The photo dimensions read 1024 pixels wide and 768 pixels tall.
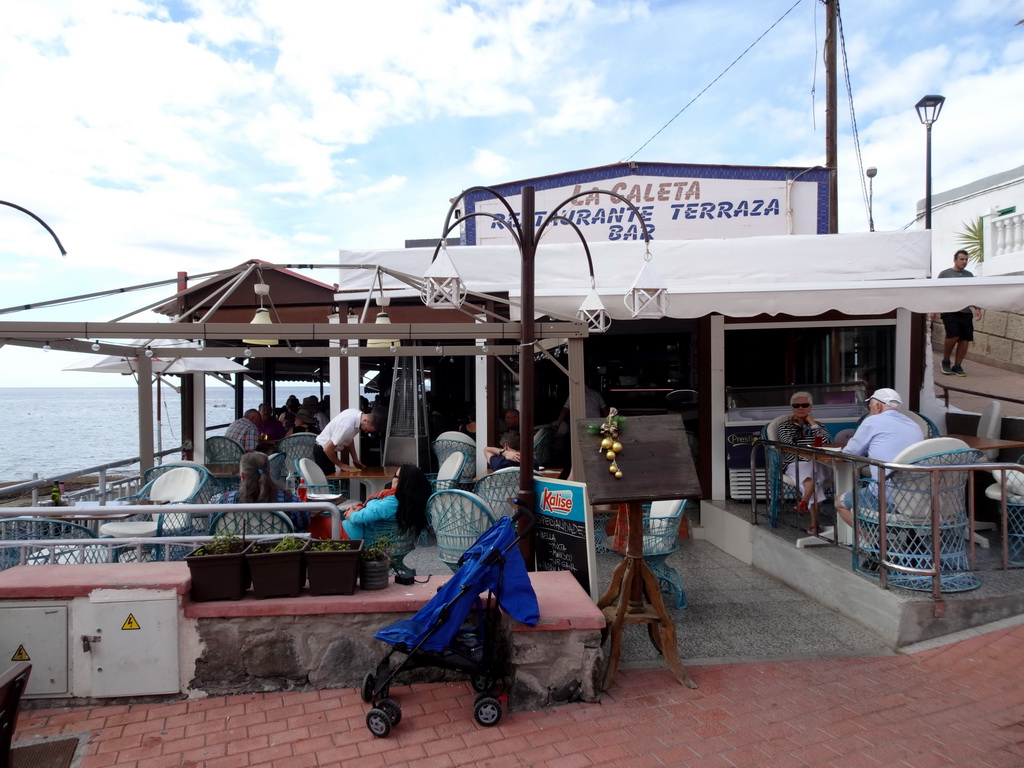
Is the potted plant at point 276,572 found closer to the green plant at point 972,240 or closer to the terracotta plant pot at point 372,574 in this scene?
the terracotta plant pot at point 372,574

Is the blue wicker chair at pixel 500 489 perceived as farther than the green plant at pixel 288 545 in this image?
Yes

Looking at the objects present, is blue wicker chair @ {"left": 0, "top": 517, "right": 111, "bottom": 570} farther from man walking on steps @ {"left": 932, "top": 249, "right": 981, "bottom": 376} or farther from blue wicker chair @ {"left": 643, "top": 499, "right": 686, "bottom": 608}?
man walking on steps @ {"left": 932, "top": 249, "right": 981, "bottom": 376}

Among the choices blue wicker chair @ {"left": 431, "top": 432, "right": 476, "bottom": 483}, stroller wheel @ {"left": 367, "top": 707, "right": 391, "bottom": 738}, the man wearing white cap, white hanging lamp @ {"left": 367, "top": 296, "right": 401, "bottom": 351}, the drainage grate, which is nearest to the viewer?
the drainage grate

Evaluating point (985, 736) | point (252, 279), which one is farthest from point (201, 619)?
point (252, 279)

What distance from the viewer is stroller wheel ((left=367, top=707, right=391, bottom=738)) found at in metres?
3.37

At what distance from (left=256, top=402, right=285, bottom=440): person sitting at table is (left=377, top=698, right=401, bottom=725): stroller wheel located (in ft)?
24.4

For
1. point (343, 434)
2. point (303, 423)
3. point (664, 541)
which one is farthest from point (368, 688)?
point (303, 423)

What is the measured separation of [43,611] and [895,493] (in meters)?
4.90

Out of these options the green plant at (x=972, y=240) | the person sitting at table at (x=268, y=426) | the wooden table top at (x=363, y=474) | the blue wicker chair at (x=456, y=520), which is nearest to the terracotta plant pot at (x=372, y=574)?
the blue wicker chair at (x=456, y=520)

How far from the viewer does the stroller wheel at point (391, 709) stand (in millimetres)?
3414

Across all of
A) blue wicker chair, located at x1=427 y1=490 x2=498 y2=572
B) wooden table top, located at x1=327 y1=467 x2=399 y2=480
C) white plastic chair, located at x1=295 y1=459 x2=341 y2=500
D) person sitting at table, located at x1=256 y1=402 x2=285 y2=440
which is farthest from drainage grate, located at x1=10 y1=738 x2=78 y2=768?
person sitting at table, located at x1=256 y1=402 x2=285 y2=440

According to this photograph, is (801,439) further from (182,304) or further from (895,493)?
(182,304)

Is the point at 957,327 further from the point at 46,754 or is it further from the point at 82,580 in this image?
the point at 46,754

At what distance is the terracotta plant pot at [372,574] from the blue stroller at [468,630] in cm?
41
